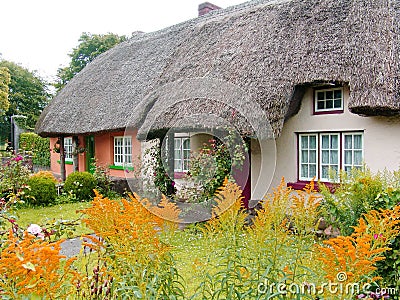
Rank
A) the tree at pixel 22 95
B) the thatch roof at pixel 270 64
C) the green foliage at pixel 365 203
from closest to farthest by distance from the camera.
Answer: the green foliage at pixel 365 203 < the thatch roof at pixel 270 64 < the tree at pixel 22 95

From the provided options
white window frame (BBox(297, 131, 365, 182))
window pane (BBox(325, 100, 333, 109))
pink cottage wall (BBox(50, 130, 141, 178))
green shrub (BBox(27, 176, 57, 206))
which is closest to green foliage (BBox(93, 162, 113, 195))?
pink cottage wall (BBox(50, 130, 141, 178))

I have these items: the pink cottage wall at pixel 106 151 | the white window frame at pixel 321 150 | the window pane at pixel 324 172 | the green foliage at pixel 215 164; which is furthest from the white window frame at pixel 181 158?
the pink cottage wall at pixel 106 151

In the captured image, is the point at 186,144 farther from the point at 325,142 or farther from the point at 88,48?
the point at 88,48

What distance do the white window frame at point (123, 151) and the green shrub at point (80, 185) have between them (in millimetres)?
1694

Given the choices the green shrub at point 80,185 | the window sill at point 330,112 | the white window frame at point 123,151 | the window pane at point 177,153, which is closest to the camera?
the window sill at point 330,112

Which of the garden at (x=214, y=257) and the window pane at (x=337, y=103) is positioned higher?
the window pane at (x=337, y=103)

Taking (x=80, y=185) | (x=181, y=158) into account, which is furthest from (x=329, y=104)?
(x=80, y=185)

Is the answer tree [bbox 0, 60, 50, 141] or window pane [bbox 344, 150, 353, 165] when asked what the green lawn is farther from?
tree [bbox 0, 60, 50, 141]

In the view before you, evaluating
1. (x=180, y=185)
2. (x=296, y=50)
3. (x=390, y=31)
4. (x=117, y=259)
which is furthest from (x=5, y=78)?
(x=117, y=259)

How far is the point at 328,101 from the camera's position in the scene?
7594 mm

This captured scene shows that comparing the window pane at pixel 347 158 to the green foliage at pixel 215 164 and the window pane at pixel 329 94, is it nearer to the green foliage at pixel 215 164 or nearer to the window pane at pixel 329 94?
the window pane at pixel 329 94

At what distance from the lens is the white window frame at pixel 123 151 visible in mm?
13047

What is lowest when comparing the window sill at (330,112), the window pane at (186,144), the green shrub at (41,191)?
the green shrub at (41,191)

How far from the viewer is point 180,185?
877 centimetres
